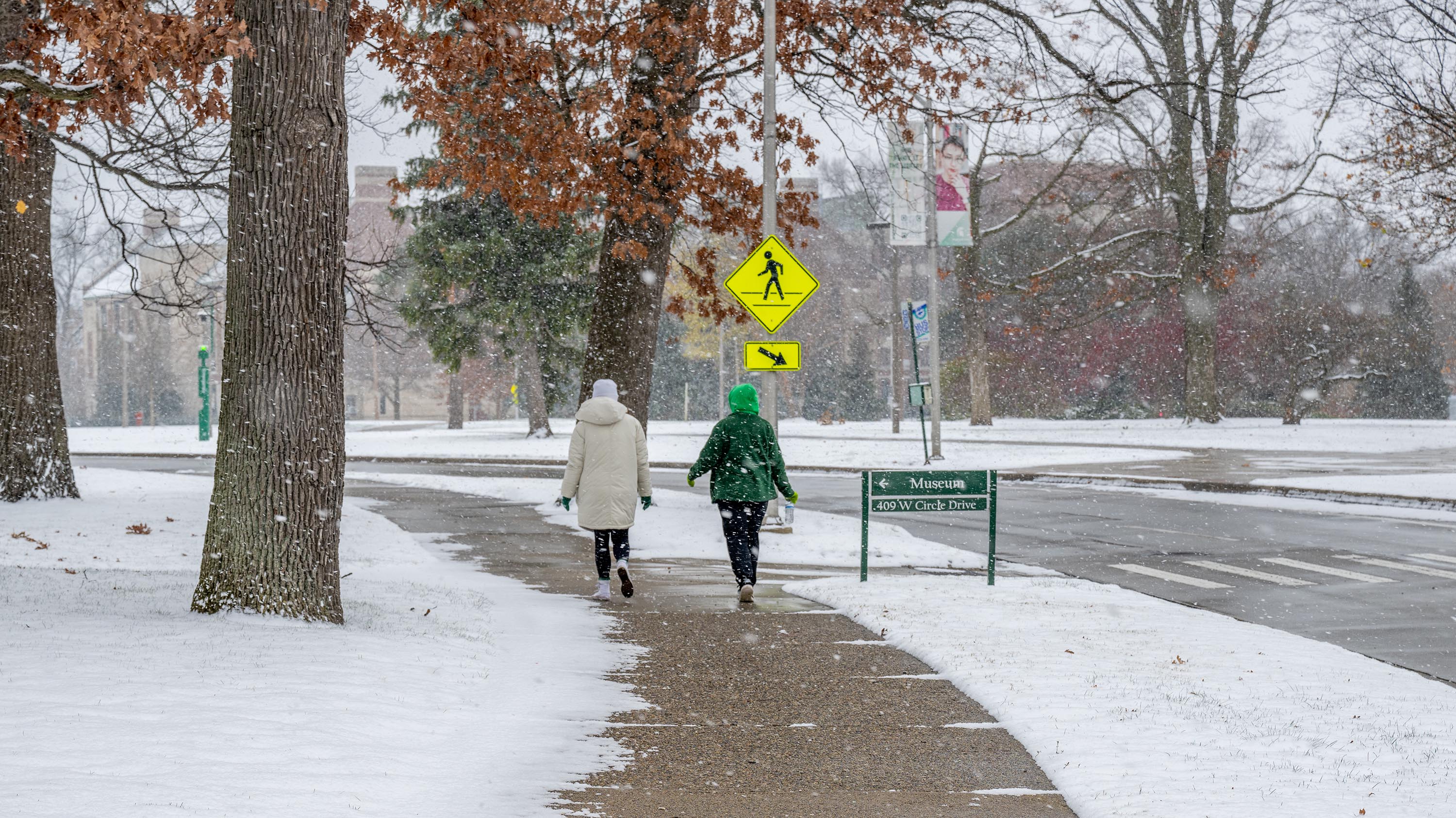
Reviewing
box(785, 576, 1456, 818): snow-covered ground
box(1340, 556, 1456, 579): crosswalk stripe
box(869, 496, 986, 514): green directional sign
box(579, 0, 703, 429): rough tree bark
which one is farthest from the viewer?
box(579, 0, 703, 429): rough tree bark

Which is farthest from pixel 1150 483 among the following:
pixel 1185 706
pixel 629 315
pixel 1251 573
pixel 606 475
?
pixel 1185 706

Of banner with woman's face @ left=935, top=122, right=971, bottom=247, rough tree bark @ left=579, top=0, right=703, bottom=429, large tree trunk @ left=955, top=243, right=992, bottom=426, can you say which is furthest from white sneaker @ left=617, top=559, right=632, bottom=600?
large tree trunk @ left=955, top=243, right=992, bottom=426

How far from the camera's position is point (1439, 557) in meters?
13.4

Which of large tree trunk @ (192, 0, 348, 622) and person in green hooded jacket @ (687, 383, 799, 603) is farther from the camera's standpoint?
person in green hooded jacket @ (687, 383, 799, 603)

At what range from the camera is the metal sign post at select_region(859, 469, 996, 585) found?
11430 millimetres

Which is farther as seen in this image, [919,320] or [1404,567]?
[919,320]

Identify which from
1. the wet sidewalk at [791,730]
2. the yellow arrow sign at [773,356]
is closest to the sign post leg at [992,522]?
the wet sidewalk at [791,730]

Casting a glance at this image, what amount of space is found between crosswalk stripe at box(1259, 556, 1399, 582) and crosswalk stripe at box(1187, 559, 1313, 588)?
47 cm

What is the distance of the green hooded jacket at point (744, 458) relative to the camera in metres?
10.6

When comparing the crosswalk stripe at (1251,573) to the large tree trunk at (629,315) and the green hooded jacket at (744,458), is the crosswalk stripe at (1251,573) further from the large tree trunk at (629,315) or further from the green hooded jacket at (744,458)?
the large tree trunk at (629,315)

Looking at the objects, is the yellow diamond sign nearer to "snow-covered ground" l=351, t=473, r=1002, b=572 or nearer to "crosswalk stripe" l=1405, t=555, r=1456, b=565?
"snow-covered ground" l=351, t=473, r=1002, b=572

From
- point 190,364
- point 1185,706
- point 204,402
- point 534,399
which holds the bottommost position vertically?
point 1185,706

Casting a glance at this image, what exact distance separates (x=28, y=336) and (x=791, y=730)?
42.8 feet

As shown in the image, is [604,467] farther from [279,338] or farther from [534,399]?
[534,399]
